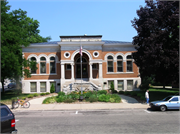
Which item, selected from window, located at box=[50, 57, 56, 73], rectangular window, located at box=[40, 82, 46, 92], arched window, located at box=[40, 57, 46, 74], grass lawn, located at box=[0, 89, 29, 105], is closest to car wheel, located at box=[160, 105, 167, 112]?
grass lawn, located at box=[0, 89, 29, 105]

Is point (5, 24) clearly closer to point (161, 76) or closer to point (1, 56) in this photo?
point (1, 56)

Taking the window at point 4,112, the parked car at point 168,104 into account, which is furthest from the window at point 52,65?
the window at point 4,112

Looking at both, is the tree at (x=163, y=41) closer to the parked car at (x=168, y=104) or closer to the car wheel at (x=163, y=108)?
the parked car at (x=168, y=104)

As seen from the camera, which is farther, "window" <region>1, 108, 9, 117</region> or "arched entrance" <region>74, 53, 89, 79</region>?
"arched entrance" <region>74, 53, 89, 79</region>

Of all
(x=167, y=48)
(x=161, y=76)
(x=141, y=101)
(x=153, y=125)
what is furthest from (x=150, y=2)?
(x=153, y=125)

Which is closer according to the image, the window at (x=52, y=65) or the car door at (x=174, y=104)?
→ the car door at (x=174, y=104)

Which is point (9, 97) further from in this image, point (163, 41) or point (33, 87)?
point (163, 41)

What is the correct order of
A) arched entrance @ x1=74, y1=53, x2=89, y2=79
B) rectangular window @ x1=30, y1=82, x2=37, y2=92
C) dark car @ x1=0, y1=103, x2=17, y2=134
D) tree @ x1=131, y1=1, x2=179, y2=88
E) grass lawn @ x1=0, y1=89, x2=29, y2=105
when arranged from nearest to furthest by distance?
dark car @ x1=0, y1=103, x2=17, y2=134
tree @ x1=131, y1=1, x2=179, y2=88
grass lawn @ x1=0, y1=89, x2=29, y2=105
rectangular window @ x1=30, y1=82, x2=37, y2=92
arched entrance @ x1=74, y1=53, x2=89, y2=79

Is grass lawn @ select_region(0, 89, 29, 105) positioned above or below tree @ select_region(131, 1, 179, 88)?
below

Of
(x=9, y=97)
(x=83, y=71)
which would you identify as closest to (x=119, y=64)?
(x=83, y=71)

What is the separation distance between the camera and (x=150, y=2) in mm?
19203

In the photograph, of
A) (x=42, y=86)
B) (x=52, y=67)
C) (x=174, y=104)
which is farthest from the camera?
(x=52, y=67)

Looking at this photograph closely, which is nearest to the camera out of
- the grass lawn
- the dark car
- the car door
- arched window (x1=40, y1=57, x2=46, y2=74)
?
the dark car

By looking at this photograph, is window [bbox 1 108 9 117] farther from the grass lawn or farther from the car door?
the grass lawn
